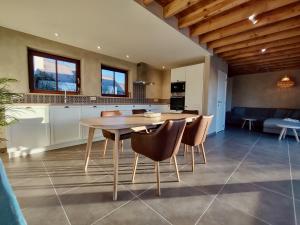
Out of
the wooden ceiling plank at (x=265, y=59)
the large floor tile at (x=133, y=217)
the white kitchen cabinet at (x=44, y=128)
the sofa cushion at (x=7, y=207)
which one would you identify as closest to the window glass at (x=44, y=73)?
the white kitchen cabinet at (x=44, y=128)

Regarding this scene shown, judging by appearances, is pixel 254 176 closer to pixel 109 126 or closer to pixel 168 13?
pixel 109 126

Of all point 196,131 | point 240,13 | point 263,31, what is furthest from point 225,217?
point 263,31

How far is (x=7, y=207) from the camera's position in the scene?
0.46m

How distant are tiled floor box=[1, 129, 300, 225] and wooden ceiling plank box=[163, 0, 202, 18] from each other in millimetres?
2281

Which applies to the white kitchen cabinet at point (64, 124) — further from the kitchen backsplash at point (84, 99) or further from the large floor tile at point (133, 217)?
the large floor tile at point (133, 217)

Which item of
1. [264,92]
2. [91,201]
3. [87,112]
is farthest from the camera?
[264,92]

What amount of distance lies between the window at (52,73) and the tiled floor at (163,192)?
150 cm

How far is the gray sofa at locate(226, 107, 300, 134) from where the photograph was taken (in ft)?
15.4

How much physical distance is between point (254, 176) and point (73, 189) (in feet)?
7.34

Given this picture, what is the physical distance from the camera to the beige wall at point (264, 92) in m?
5.58

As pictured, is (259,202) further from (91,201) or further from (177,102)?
(177,102)

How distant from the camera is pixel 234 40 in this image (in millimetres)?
3295

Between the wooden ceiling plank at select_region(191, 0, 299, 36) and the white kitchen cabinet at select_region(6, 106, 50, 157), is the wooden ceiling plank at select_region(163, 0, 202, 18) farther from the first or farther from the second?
the white kitchen cabinet at select_region(6, 106, 50, 157)

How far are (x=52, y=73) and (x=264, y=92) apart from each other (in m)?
7.32
